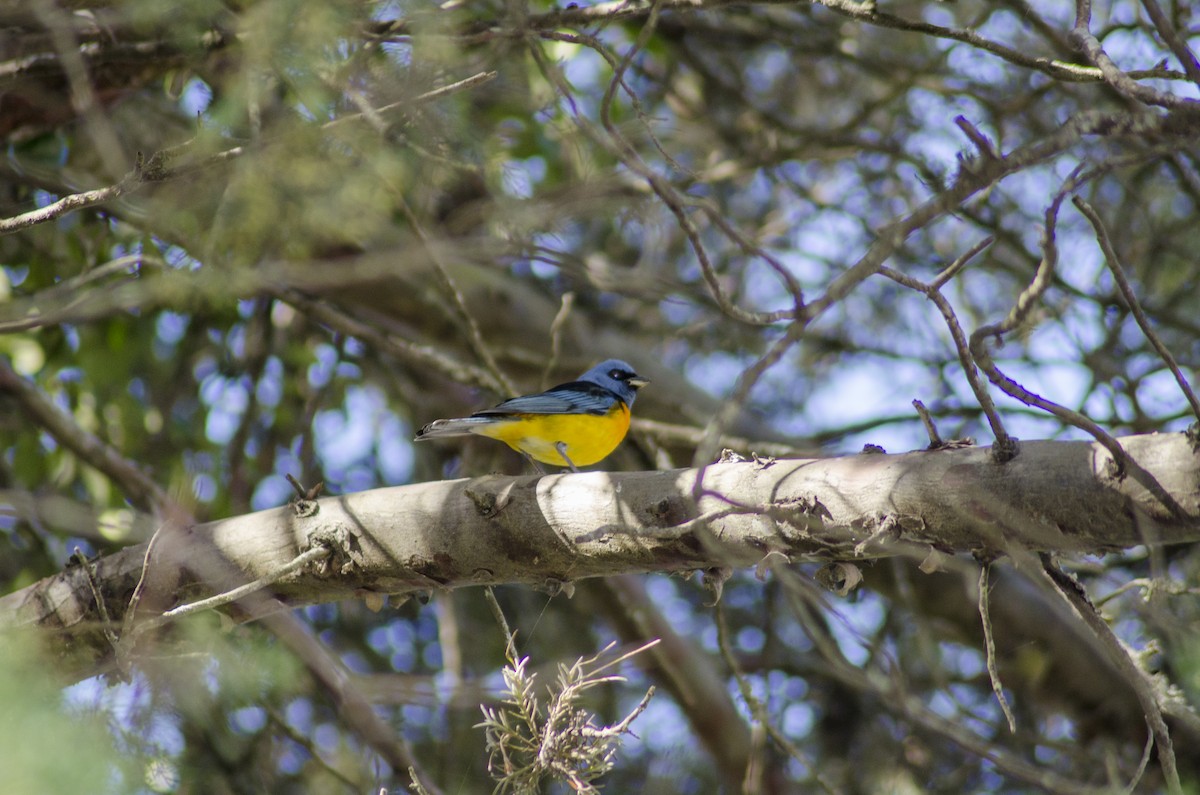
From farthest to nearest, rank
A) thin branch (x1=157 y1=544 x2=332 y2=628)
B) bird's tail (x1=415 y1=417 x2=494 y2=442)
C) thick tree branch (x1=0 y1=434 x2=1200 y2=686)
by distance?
bird's tail (x1=415 y1=417 x2=494 y2=442), thin branch (x1=157 y1=544 x2=332 y2=628), thick tree branch (x1=0 y1=434 x2=1200 y2=686)

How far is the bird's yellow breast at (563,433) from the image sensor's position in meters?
4.82

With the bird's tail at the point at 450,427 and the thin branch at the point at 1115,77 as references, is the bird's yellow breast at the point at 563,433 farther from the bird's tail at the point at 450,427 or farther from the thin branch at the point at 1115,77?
the thin branch at the point at 1115,77

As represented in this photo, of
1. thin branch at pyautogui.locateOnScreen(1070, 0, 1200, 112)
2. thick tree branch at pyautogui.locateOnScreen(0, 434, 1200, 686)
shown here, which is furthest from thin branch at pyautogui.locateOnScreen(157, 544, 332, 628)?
thin branch at pyautogui.locateOnScreen(1070, 0, 1200, 112)

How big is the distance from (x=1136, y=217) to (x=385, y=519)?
563cm

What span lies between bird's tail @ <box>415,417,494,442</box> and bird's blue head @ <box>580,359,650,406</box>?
1.21 meters

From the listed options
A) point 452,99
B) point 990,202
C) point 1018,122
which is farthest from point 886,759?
point 452,99

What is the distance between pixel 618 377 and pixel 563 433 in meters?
1.05

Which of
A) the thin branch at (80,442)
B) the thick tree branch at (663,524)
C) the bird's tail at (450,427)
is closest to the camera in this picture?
the thick tree branch at (663,524)

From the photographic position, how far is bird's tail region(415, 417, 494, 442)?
4.33 metres

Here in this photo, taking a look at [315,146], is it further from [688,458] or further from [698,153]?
[698,153]

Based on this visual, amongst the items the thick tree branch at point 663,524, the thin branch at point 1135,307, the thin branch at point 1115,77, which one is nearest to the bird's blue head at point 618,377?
the thick tree branch at point 663,524

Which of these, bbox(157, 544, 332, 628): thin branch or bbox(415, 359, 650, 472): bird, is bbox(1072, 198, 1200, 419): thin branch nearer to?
bbox(157, 544, 332, 628): thin branch

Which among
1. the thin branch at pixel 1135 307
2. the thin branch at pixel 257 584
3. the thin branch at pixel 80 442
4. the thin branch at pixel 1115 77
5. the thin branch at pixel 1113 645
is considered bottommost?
the thin branch at pixel 80 442

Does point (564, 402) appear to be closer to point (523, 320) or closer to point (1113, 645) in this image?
point (523, 320)
